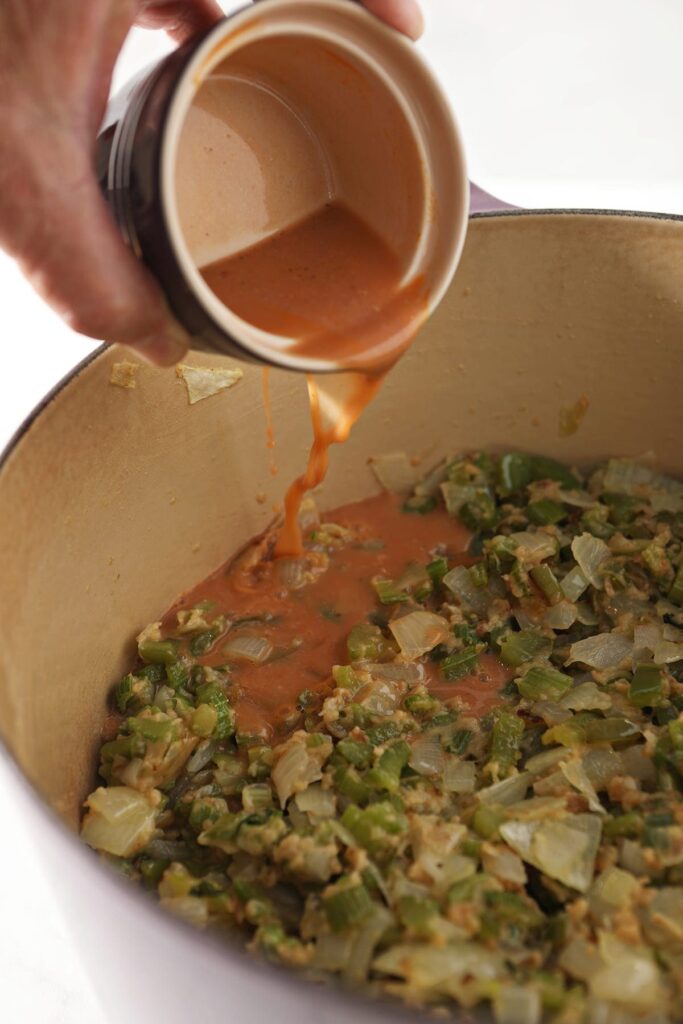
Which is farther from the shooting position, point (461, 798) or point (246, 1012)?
point (461, 798)

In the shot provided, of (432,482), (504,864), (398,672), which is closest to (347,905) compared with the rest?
(504,864)

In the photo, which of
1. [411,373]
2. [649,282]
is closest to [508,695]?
[411,373]

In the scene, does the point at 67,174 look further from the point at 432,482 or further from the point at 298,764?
the point at 432,482

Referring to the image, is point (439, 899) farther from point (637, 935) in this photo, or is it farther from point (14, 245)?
point (14, 245)

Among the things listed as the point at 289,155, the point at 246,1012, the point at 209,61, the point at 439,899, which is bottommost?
the point at 439,899

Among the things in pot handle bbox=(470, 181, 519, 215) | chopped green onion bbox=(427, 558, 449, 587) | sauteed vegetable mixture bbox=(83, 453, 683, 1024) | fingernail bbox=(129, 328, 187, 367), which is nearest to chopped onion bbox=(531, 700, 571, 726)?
sauteed vegetable mixture bbox=(83, 453, 683, 1024)

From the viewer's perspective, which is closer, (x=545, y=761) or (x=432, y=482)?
(x=545, y=761)

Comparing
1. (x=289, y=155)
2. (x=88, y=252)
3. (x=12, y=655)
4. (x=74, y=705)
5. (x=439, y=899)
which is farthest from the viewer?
(x=74, y=705)
